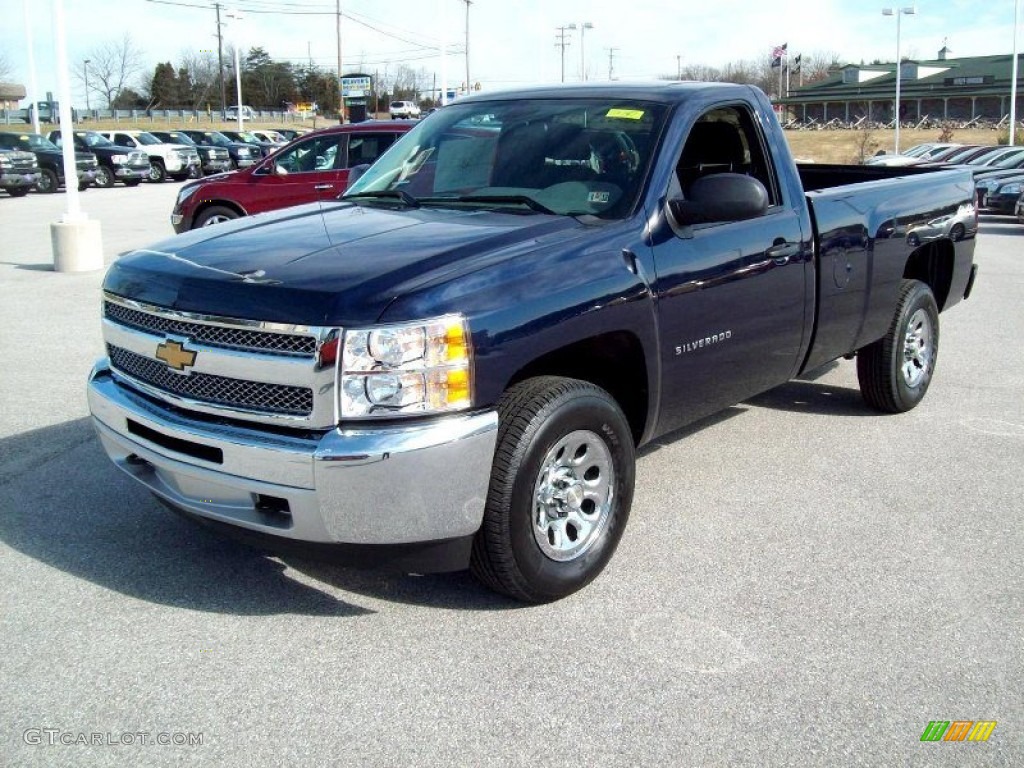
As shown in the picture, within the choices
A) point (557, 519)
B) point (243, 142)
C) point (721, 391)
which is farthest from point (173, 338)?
point (243, 142)

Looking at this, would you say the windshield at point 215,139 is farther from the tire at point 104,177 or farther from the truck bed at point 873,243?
the truck bed at point 873,243

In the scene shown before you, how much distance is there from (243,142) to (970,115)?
217ft

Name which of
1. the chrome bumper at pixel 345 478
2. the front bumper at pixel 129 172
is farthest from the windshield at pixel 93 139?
the chrome bumper at pixel 345 478

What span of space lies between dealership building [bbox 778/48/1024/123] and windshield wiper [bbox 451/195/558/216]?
277 feet

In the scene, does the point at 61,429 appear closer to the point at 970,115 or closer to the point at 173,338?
the point at 173,338

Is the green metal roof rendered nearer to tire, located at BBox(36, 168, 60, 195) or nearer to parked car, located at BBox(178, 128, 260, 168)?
parked car, located at BBox(178, 128, 260, 168)

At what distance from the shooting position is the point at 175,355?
3787 mm

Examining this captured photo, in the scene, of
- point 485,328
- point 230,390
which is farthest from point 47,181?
point 485,328

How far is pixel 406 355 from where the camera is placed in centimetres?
342

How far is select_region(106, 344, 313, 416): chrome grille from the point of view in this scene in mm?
3494

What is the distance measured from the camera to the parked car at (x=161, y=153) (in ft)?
123

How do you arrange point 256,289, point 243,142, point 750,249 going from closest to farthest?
point 256,289
point 750,249
point 243,142

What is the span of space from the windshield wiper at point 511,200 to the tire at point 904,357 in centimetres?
290

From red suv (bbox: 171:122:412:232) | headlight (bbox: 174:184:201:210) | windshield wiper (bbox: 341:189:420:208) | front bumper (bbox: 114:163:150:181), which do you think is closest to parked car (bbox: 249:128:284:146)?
front bumper (bbox: 114:163:150:181)
